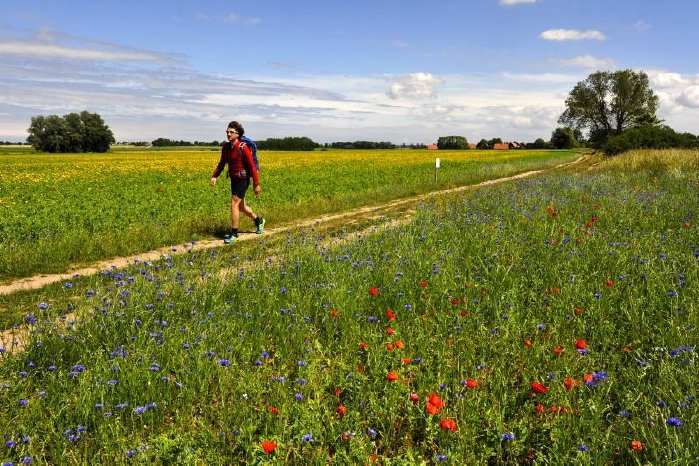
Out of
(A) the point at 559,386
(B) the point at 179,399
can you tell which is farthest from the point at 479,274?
(B) the point at 179,399

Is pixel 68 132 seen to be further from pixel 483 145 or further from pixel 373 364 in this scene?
pixel 373 364

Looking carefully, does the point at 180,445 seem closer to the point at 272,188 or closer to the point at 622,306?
the point at 622,306

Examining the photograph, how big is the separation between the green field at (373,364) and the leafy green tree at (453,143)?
95.6 m

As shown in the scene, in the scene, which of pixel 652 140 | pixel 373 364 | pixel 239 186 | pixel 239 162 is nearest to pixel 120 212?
pixel 239 186

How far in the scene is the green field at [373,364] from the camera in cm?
276

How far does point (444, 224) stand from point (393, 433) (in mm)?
6365

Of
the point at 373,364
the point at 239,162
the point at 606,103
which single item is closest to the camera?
the point at 373,364

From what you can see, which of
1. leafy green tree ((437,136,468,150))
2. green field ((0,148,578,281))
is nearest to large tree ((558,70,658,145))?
leafy green tree ((437,136,468,150))

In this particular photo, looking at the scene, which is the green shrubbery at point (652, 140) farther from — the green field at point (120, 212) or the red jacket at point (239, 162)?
the red jacket at point (239, 162)

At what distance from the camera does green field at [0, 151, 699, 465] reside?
276 centimetres

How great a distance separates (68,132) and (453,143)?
74210 mm

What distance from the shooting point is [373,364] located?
3.71 m

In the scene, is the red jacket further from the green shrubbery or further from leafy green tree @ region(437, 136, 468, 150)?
leafy green tree @ region(437, 136, 468, 150)

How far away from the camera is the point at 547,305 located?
16.1 ft
